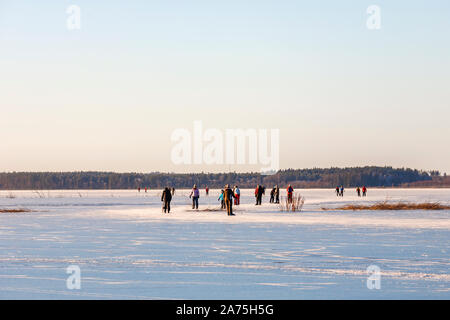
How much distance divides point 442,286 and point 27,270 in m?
5.50

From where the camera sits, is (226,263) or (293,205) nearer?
(226,263)

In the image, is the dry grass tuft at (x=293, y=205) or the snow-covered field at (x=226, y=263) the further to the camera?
the dry grass tuft at (x=293, y=205)

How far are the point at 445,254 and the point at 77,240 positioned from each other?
7413 millimetres

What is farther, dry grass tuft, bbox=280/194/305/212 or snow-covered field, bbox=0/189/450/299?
dry grass tuft, bbox=280/194/305/212
